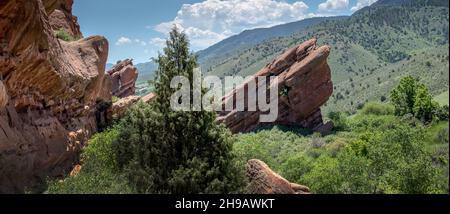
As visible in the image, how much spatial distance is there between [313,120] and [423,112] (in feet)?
54.1

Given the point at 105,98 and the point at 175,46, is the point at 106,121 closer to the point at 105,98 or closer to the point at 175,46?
the point at 105,98

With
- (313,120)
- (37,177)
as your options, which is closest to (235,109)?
(313,120)

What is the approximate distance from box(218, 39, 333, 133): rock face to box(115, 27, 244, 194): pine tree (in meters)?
33.0

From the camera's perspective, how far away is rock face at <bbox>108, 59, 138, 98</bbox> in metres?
64.0

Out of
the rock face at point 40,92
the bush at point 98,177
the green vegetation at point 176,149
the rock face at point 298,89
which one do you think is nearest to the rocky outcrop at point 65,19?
the rock face at point 40,92

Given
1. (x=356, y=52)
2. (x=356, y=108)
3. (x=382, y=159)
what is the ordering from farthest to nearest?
(x=356, y=52)
(x=356, y=108)
(x=382, y=159)

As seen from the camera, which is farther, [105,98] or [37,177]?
[105,98]

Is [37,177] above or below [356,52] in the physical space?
below

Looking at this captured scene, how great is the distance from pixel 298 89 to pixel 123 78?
2852cm

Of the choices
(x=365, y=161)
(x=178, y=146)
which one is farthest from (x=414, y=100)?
(x=178, y=146)

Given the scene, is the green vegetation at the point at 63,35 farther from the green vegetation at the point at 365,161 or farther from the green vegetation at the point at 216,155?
the green vegetation at the point at 365,161

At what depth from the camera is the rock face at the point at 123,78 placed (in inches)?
2518

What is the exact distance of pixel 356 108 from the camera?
10600 cm

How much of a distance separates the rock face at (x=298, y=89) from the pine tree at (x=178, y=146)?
32972 millimetres
